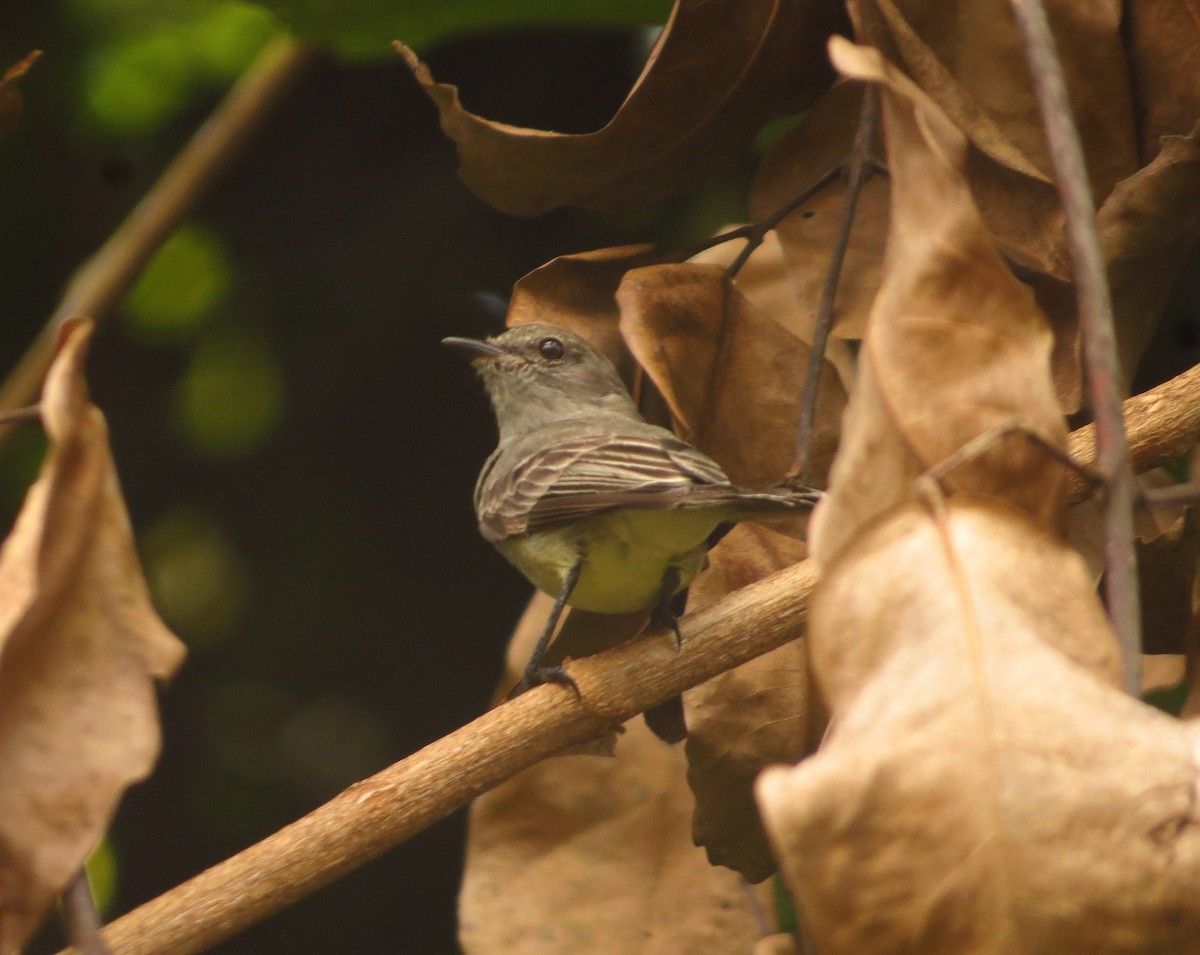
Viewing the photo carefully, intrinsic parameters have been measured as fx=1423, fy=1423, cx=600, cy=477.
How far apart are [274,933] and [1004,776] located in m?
2.79

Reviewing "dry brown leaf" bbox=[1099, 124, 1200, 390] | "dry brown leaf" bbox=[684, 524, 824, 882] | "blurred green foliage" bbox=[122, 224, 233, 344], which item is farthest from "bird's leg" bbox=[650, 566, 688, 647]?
"blurred green foliage" bbox=[122, 224, 233, 344]

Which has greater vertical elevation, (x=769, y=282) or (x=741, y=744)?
(x=769, y=282)

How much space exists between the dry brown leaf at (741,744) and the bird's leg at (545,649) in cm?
24

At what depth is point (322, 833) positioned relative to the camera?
5.79ft

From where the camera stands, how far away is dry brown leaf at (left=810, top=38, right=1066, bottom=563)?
4.14 ft

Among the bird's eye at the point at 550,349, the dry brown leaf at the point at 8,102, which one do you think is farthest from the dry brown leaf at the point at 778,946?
the bird's eye at the point at 550,349

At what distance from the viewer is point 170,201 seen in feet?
11.0

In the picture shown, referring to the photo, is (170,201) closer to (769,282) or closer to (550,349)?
(550,349)

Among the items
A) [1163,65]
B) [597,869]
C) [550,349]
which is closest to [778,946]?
[597,869]

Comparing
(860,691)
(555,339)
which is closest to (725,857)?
(860,691)

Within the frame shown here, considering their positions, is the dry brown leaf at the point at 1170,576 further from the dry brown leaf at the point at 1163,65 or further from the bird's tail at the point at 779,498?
the dry brown leaf at the point at 1163,65

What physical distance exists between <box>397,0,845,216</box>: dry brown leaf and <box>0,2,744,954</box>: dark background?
130 centimetres

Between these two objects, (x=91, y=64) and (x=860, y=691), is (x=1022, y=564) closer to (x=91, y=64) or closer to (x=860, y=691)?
(x=860, y=691)

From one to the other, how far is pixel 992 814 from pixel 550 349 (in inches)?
93.2
